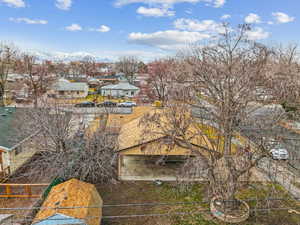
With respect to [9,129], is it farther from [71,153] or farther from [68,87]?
[68,87]

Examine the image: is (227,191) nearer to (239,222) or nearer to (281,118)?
(239,222)

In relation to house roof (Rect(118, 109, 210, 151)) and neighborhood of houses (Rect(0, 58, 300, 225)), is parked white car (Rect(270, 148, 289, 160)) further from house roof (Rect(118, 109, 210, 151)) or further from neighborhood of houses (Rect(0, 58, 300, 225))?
house roof (Rect(118, 109, 210, 151))

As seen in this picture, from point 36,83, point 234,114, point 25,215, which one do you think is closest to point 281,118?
point 234,114

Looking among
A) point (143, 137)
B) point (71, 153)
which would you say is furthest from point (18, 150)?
point (143, 137)

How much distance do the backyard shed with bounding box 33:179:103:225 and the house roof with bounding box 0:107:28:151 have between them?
5.84 m

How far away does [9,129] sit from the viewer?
14336mm

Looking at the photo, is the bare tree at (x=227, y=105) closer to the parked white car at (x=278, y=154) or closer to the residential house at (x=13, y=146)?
the parked white car at (x=278, y=154)

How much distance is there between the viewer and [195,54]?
39.8 ft

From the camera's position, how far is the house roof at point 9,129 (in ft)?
41.6

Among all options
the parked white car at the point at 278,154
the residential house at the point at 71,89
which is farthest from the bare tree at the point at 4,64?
the parked white car at the point at 278,154

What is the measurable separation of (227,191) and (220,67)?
6.00 meters

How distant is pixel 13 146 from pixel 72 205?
23.4 ft

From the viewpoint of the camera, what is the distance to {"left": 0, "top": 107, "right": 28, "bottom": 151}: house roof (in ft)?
41.6

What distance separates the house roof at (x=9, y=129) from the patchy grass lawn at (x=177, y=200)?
6404 mm
